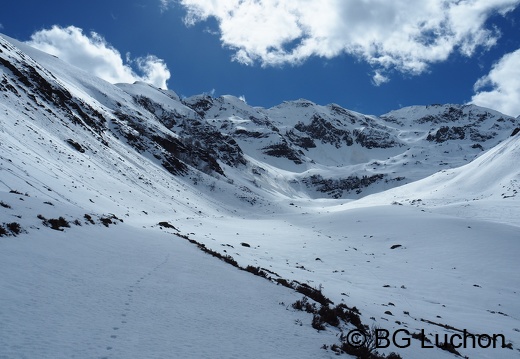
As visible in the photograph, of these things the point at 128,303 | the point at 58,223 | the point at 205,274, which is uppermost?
the point at 58,223

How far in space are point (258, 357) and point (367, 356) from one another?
2.67 meters

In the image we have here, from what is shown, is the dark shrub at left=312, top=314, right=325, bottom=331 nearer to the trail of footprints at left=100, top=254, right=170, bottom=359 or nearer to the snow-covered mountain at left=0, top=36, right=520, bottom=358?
the snow-covered mountain at left=0, top=36, right=520, bottom=358

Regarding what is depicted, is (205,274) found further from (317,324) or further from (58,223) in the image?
(58,223)

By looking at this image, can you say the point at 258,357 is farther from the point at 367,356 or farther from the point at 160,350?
the point at 367,356

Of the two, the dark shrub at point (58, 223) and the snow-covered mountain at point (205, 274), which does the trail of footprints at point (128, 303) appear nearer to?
the snow-covered mountain at point (205, 274)

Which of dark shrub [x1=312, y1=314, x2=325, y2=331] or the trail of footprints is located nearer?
the trail of footprints

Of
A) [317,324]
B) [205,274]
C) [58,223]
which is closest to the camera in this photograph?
[317,324]

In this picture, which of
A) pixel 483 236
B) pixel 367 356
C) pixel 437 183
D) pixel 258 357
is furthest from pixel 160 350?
pixel 437 183

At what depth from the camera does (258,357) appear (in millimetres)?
5715

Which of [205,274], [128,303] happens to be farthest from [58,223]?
[128,303]

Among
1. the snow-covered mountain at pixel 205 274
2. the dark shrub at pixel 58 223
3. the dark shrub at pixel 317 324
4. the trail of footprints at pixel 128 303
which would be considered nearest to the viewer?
the trail of footprints at pixel 128 303

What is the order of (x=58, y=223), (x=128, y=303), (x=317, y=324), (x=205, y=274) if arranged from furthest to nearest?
1. (x=58, y=223)
2. (x=205, y=274)
3. (x=317, y=324)
4. (x=128, y=303)

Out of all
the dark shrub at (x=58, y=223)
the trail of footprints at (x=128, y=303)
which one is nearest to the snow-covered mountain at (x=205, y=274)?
the trail of footprints at (x=128, y=303)

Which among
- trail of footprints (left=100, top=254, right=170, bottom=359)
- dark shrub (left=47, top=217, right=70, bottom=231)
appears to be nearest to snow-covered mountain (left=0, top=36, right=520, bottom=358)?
trail of footprints (left=100, top=254, right=170, bottom=359)
